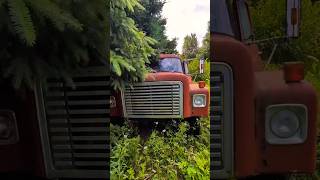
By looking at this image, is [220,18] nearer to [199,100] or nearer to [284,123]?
[199,100]

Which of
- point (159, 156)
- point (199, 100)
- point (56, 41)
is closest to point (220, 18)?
point (199, 100)

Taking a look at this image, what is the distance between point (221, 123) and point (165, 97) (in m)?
0.34

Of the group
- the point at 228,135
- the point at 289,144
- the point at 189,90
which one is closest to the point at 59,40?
the point at 189,90

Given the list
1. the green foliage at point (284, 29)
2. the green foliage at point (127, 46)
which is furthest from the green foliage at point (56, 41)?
the green foliage at point (284, 29)

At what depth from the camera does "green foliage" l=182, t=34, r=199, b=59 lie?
223 centimetres

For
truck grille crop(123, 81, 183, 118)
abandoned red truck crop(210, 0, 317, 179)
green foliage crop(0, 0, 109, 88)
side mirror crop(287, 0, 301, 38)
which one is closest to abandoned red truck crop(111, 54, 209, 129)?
truck grille crop(123, 81, 183, 118)

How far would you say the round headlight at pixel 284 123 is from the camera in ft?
8.33

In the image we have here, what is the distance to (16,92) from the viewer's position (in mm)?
2822

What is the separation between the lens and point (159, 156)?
232cm

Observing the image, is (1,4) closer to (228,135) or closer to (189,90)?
(189,90)

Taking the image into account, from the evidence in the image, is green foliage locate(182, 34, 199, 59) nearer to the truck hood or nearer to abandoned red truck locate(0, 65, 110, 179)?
the truck hood

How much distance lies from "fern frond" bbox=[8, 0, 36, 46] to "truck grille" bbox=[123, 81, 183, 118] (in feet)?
1.67

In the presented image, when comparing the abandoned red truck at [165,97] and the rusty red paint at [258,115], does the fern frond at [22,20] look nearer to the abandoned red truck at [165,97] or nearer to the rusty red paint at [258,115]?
the abandoned red truck at [165,97]

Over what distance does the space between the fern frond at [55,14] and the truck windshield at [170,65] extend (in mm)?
517
